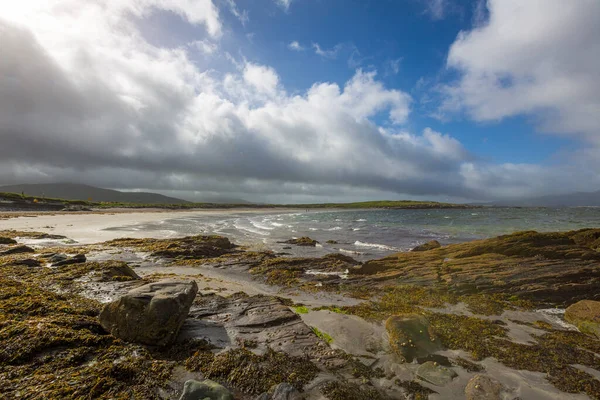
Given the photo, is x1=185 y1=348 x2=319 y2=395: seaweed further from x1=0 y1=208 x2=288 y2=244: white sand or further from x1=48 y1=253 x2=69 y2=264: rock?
x1=0 y1=208 x2=288 y2=244: white sand

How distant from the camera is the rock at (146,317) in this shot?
296 inches

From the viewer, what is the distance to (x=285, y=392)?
5.96m

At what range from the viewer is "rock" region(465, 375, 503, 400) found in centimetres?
612

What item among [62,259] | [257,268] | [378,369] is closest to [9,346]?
[378,369]

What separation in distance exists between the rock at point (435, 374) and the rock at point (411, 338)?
0.47 metres

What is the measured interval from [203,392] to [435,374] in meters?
5.66

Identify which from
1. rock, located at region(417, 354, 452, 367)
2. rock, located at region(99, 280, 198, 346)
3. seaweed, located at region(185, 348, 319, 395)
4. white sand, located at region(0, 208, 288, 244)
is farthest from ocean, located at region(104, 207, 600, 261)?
rock, located at region(99, 280, 198, 346)

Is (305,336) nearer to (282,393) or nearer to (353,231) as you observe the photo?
(282,393)

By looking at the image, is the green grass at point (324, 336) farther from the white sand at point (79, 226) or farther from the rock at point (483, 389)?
the white sand at point (79, 226)

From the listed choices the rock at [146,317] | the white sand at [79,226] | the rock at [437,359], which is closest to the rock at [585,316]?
the rock at [437,359]

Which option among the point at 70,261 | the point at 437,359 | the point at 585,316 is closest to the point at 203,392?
the point at 437,359

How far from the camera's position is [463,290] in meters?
13.6

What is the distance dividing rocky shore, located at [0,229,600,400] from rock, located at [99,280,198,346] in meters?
0.03

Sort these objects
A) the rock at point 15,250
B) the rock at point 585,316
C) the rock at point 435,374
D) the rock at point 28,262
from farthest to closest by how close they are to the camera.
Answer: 1. the rock at point 15,250
2. the rock at point 28,262
3. the rock at point 585,316
4. the rock at point 435,374
